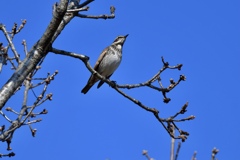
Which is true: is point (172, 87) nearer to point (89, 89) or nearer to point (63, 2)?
point (63, 2)

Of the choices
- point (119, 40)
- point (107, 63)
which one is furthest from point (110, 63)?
point (119, 40)

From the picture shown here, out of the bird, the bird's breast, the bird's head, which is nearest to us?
the bird

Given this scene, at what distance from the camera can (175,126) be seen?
6.91 m

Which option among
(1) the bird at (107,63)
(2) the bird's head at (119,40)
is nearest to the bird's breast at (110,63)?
(1) the bird at (107,63)

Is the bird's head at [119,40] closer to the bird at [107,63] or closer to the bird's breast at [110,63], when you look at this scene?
the bird at [107,63]

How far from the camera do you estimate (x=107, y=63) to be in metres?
11.6

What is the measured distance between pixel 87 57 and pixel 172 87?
1206 mm

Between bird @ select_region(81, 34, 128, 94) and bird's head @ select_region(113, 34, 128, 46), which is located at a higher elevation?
bird's head @ select_region(113, 34, 128, 46)

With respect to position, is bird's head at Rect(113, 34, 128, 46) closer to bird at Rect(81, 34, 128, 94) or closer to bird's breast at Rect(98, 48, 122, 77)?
bird at Rect(81, 34, 128, 94)

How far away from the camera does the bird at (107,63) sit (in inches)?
448

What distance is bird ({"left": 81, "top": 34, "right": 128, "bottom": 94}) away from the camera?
11391 mm

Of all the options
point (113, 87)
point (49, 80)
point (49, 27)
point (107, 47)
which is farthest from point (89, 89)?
point (49, 27)

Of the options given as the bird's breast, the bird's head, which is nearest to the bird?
the bird's breast

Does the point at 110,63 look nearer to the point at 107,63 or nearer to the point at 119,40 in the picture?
the point at 107,63
